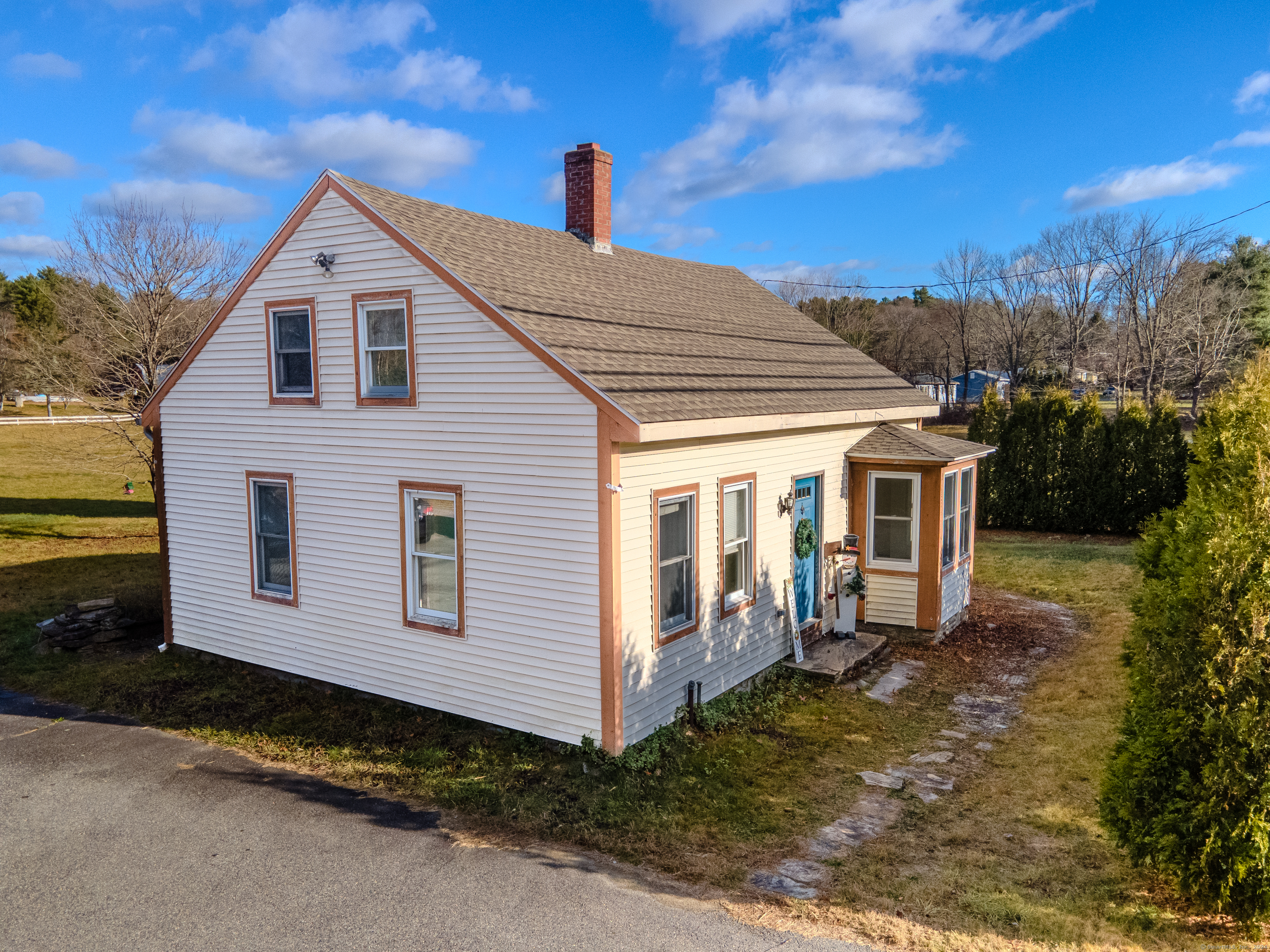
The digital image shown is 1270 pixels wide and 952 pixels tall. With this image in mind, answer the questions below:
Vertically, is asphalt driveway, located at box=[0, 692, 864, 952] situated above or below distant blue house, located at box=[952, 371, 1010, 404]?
below

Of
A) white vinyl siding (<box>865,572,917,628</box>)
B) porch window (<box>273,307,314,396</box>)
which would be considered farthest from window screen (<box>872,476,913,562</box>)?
porch window (<box>273,307,314,396</box>)

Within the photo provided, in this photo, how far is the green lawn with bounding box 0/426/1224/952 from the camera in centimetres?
593

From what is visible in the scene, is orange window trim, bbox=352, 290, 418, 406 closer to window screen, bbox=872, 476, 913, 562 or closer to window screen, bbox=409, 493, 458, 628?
window screen, bbox=409, 493, 458, 628

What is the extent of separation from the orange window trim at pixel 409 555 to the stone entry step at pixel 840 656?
4.74 meters

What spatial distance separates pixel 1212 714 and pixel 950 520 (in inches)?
312

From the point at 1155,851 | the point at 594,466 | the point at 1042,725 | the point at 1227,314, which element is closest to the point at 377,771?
the point at 594,466

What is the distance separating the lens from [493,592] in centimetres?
885

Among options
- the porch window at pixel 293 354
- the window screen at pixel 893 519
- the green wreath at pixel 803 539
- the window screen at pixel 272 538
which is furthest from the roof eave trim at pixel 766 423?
the window screen at pixel 272 538

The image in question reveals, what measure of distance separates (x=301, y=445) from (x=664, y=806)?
21.3 ft

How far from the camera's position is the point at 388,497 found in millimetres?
9680

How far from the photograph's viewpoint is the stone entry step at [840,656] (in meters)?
11.0

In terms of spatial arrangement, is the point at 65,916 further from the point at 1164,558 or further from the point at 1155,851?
the point at 1164,558

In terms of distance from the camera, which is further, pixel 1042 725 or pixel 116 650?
pixel 116 650

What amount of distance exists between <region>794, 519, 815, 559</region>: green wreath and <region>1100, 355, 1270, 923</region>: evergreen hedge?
529cm
